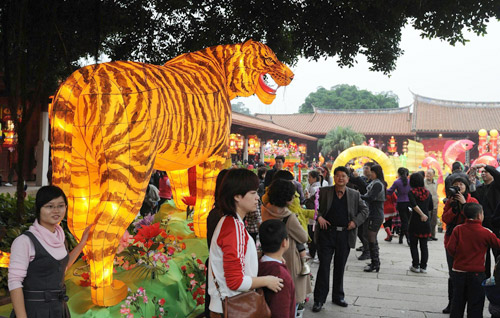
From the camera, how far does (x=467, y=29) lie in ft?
17.0

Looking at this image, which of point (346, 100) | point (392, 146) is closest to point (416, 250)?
point (392, 146)

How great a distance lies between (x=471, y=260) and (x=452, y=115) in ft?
104

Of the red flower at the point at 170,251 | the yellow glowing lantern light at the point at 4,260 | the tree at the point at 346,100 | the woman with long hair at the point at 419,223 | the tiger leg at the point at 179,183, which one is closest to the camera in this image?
the yellow glowing lantern light at the point at 4,260

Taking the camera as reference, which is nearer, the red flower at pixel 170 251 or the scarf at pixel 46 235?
the scarf at pixel 46 235

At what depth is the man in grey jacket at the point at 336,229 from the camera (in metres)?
4.39

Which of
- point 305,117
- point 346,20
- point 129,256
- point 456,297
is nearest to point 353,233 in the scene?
point 456,297

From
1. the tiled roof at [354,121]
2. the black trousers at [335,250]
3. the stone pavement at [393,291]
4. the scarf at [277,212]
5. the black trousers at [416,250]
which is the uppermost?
the tiled roof at [354,121]

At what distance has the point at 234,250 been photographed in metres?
2.13

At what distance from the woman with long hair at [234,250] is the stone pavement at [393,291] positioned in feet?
7.39

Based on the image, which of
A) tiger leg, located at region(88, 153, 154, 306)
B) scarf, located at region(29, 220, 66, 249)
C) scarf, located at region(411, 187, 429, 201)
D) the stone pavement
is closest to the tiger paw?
tiger leg, located at region(88, 153, 154, 306)

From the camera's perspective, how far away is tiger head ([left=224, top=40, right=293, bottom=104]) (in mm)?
4238

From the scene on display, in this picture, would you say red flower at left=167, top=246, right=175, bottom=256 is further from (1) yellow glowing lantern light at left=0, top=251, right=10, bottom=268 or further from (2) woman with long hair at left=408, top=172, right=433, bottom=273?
(2) woman with long hair at left=408, top=172, right=433, bottom=273

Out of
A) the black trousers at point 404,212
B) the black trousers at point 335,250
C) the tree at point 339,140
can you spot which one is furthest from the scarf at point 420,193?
the tree at point 339,140

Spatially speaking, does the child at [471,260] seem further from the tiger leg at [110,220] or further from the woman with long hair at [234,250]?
the tiger leg at [110,220]
